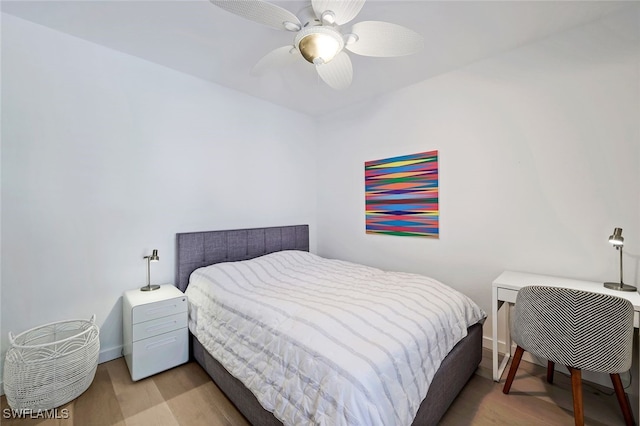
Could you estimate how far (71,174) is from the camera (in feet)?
6.42

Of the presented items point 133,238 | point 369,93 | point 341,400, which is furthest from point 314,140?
point 341,400

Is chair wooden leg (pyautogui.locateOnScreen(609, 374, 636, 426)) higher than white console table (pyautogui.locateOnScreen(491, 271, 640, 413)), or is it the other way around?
white console table (pyautogui.locateOnScreen(491, 271, 640, 413))

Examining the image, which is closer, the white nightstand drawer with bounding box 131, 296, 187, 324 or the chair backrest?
the chair backrest

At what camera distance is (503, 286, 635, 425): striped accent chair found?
1360 millimetres

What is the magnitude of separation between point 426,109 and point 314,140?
1584 millimetres

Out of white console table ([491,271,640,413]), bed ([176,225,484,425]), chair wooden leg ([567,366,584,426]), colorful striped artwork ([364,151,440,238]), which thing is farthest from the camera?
colorful striped artwork ([364,151,440,238])

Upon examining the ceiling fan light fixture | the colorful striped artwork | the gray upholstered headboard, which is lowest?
the gray upholstered headboard

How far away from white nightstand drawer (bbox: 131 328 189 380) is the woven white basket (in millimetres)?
268

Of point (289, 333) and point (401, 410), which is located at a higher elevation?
point (289, 333)

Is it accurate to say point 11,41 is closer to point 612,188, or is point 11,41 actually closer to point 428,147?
point 428,147

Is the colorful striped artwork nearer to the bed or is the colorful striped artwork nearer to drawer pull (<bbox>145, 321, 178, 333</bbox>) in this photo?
the bed

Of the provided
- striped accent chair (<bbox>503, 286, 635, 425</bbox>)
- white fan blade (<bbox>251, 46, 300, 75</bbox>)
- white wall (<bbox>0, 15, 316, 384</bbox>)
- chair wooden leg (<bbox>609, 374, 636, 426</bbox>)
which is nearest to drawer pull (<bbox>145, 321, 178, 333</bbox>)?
white wall (<bbox>0, 15, 316, 384</bbox>)

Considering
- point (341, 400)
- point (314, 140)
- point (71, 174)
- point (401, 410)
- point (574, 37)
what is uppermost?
point (574, 37)

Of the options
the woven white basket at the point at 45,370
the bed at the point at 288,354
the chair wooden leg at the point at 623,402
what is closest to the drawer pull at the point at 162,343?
the bed at the point at 288,354
